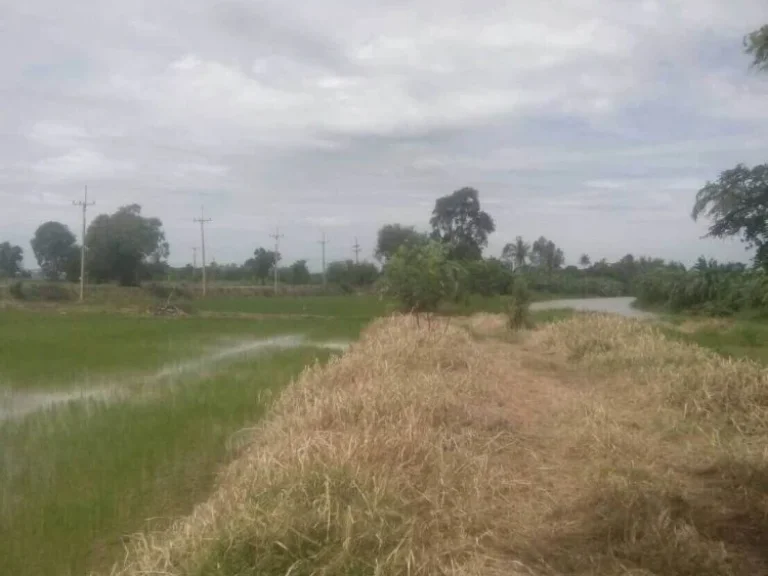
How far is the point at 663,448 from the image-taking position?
29.5ft

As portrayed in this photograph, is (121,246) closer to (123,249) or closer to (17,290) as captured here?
(123,249)

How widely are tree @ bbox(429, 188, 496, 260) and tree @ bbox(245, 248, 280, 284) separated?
85.1ft

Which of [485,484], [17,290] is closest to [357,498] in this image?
[485,484]

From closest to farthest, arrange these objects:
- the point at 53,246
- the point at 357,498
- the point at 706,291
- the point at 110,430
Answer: the point at 357,498 → the point at 110,430 → the point at 706,291 → the point at 53,246

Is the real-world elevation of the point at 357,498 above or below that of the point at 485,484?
above

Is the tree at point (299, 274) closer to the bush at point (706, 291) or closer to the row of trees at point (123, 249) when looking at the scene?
the row of trees at point (123, 249)

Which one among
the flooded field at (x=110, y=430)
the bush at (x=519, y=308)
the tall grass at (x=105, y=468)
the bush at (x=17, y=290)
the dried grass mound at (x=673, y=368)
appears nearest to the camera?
the tall grass at (x=105, y=468)

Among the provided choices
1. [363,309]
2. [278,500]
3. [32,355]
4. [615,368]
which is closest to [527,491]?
[278,500]

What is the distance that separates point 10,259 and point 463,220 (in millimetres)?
41706

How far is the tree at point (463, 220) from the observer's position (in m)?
49.6

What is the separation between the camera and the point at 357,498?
19.7 ft

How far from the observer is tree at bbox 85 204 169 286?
56781 millimetres

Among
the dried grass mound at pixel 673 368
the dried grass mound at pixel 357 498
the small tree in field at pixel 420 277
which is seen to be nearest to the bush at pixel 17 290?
the small tree in field at pixel 420 277

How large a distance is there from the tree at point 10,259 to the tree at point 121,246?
16.8 m
